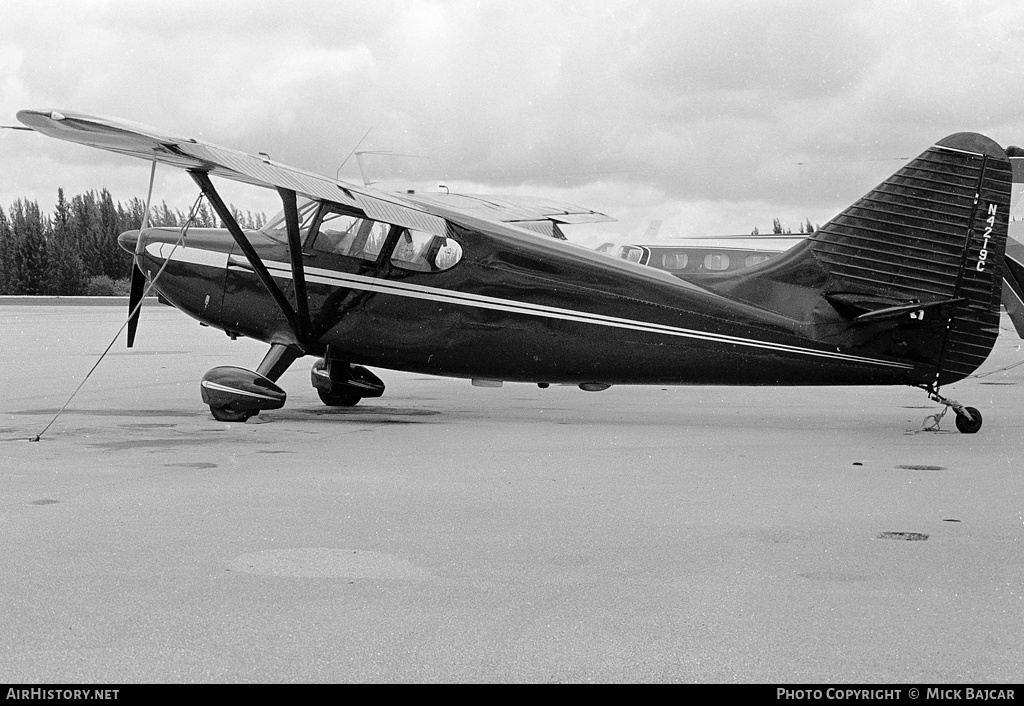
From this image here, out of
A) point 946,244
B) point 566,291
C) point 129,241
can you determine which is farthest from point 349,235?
point 946,244

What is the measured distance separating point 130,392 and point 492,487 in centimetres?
780

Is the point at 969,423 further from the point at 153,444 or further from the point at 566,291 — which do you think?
the point at 153,444

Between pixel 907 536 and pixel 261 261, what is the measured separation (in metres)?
7.16

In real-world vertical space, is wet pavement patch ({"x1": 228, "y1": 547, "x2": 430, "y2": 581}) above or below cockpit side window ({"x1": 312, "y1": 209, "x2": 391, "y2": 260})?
below

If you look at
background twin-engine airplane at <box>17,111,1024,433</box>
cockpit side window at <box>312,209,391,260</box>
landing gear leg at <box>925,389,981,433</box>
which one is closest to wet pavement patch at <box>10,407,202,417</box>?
background twin-engine airplane at <box>17,111,1024,433</box>

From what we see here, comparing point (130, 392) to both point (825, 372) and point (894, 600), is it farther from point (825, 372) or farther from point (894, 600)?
point (894, 600)

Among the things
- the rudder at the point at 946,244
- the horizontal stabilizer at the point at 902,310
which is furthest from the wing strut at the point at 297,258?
the horizontal stabilizer at the point at 902,310

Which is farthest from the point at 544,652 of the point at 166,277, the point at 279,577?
the point at 166,277

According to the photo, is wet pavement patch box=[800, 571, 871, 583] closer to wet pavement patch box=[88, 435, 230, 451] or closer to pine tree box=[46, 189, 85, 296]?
wet pavement patch box=[88, 435, 230, 451]

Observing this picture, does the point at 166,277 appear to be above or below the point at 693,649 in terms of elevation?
above

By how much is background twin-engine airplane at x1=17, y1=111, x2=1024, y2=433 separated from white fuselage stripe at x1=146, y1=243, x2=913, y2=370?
2 centimetres

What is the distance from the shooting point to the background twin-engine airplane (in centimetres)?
945

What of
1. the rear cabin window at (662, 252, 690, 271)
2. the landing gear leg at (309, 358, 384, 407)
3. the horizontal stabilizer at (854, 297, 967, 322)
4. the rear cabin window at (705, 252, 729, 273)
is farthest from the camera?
the rear cabin window at (705, 252, 729, 273)

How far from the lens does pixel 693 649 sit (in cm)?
368
